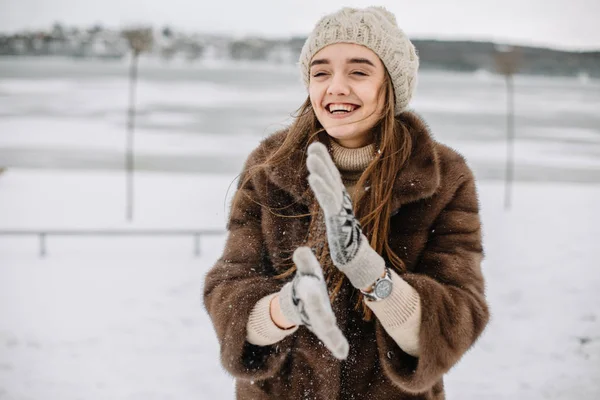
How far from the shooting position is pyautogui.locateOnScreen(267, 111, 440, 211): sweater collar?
1376 mm

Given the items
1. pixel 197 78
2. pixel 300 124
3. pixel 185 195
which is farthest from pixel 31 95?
pixel 300 124

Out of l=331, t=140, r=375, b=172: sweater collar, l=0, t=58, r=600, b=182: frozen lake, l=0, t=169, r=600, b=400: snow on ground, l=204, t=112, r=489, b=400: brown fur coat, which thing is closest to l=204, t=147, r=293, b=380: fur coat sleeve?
l=204, t=112, r=489, b=400: brown fur coat

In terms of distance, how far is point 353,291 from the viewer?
140 cm

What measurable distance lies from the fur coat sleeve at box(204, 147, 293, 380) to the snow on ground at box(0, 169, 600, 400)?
0.37 ft

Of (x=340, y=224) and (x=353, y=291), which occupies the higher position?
(x=340, y=224)

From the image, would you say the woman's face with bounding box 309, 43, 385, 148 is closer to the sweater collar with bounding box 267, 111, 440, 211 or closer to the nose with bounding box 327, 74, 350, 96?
the nose with bounding box 327, 74, 350, 96

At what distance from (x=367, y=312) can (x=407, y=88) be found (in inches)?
20.9

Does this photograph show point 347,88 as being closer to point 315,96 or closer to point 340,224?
point 315,96

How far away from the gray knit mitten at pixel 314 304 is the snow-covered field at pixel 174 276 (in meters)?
0.68

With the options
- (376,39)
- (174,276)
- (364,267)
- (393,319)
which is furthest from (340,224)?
(174,276)

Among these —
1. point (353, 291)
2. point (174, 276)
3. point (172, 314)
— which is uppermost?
point (353, 291)

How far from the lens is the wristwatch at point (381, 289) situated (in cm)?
115

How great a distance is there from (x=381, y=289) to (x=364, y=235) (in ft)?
0.49

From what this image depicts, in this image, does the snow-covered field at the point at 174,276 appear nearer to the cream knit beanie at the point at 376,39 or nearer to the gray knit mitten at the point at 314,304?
the cream knit beanie at the point at 376,39
